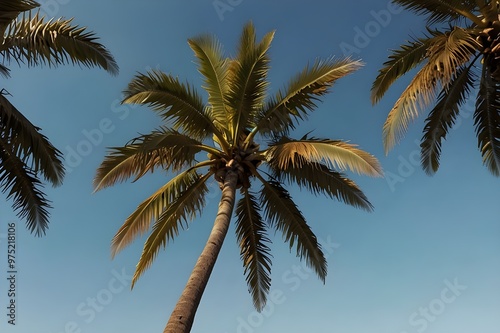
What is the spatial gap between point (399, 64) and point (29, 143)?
9.45 metres

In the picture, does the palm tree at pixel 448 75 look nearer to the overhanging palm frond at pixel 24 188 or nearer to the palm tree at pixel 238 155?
the palm tree at pixel 238 155

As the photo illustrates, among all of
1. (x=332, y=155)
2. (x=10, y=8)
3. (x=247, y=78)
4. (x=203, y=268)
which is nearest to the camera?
(x=10, y=8)

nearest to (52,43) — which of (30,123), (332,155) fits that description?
(30,123)

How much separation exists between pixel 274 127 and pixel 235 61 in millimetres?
2157

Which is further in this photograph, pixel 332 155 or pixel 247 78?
pixel 247 78

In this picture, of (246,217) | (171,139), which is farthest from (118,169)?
(246,217)

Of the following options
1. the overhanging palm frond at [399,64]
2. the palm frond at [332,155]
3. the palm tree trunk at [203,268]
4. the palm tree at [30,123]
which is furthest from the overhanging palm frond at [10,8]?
the overhanging palm frond at [399,64]

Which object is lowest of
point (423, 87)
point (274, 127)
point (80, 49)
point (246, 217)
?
point (246, 217)

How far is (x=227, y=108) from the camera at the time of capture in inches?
536

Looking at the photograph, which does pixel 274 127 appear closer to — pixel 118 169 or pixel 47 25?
pixel 118 169

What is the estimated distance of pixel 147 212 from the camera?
1348 cm

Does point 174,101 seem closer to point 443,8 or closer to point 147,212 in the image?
point 147,212

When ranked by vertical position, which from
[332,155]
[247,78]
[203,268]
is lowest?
[203,268]

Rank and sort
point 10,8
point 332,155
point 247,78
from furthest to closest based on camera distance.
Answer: point 247,78 < point 332,155 < point 10,8
